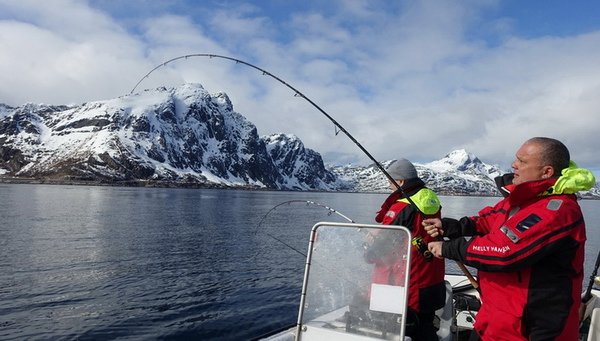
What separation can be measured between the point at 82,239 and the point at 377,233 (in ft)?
104

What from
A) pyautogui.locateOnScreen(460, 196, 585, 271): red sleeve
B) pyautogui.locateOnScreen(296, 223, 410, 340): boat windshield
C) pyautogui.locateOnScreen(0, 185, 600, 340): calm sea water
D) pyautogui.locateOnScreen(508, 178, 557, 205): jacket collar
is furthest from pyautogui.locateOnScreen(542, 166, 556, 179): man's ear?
pyautogui.locateOnScreen(0, 185, 600, 340): calm sea water

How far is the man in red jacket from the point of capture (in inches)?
126

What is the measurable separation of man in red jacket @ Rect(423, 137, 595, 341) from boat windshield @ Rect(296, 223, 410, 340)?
91 centimetres

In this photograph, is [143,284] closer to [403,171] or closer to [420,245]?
[403,171]

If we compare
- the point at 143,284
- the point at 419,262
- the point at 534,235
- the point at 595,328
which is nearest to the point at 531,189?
the point at 534,235

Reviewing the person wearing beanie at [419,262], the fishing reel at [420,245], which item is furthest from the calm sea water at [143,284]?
the fishing reel at [420,245]

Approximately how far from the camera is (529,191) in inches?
136

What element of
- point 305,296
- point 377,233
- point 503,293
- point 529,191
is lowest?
point 305,296

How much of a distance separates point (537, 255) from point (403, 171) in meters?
2.35

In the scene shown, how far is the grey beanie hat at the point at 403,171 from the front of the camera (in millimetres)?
5367

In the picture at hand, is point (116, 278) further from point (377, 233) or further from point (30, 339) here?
point (377, 233)

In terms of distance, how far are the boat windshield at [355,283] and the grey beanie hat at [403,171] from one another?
990 millimetres

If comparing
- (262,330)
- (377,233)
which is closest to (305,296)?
(377,233)

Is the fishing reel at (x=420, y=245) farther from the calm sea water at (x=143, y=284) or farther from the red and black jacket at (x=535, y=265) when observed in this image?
the calm sea water at (x=143, y=284)
